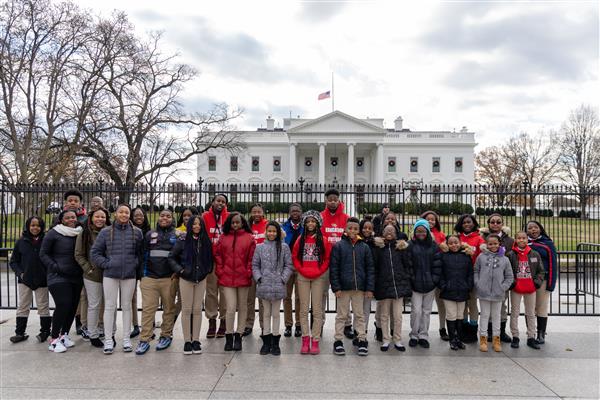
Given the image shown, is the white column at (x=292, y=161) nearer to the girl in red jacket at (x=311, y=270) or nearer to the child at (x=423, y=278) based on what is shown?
the child at (x=423, y=278)

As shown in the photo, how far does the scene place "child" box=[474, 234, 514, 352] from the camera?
209 inches

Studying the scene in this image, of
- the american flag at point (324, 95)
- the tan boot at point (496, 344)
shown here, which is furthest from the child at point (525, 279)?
the american flag at point (324, 95)

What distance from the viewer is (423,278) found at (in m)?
5.47

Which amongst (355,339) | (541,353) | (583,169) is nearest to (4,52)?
(355,339)

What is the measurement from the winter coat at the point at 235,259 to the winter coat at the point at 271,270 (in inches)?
6.0

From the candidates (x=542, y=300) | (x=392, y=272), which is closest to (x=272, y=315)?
(x=392, y=272)

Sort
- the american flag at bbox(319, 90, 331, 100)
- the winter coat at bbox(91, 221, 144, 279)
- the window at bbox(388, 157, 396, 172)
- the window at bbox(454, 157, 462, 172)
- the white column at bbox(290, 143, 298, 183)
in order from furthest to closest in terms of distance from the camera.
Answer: the window at bbox(454, 157, 462, 172), the window at bbox(388, 157, 396, 172), the white column at bbox(290, 143, 298, 183), the american flag at bbox(319, 90, 331, 100), the winter coat at bbox(91, 221, 144, 279)

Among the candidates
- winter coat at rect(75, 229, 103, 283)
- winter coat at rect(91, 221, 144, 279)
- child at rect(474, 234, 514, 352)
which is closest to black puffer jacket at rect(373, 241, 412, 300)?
child at rect(474, 234, 514, 352)

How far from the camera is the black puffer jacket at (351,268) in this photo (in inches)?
205

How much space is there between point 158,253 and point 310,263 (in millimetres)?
1995

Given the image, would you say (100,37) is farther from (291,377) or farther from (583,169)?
(583,169)

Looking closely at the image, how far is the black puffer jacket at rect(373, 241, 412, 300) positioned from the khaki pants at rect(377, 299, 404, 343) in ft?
0.42

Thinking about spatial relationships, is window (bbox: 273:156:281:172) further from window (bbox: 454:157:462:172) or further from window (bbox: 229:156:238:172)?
window (bbox: 454:157:462:172)

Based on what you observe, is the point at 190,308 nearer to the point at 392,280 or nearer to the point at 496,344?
the point at 392,280
